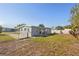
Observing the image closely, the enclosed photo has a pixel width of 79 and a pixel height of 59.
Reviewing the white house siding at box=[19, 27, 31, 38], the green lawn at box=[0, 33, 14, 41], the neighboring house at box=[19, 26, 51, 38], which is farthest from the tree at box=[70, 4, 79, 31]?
the green lawn at box=[0, 33, 14, 41]

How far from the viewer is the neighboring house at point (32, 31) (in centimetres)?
1121

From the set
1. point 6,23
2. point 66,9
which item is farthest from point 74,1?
point 6,23

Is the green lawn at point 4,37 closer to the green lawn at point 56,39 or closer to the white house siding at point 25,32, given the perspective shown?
the white house siding at point 25,32

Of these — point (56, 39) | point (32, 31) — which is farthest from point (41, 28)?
point (56, 39)

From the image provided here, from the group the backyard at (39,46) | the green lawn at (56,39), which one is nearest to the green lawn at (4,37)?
the backyard at (39,46)

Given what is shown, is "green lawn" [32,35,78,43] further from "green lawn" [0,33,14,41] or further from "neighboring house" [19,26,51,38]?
"green lawn" [0,33,14,41]

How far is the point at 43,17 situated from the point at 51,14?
0.10m

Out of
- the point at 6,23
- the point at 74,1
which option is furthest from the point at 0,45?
the point at 74,1

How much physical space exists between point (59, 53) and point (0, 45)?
0.68 meters

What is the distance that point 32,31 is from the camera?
1122 centimetres

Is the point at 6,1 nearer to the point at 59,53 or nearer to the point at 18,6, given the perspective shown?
the point at 18,6

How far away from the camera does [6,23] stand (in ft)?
36.8

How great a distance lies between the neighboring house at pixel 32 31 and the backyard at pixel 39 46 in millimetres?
48

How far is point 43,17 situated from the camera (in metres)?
11.2
